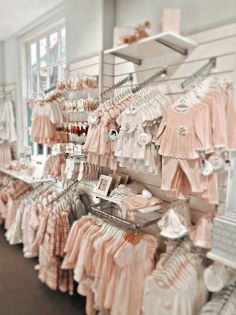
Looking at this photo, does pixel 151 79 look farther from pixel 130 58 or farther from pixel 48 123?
pixel 48 123

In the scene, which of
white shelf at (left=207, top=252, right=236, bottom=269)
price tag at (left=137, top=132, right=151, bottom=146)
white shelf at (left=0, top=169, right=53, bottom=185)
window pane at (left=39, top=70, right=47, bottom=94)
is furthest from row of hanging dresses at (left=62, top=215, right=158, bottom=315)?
window pane at (left=39, top=70, right=47, bottom=94)

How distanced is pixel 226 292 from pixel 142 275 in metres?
0.53

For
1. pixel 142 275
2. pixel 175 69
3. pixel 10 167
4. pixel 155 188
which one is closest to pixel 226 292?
pixel 142 275

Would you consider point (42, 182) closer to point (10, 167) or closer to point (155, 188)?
point (10, 167)

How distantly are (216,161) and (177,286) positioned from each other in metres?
0.75

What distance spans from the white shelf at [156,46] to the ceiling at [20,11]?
4.97 feet

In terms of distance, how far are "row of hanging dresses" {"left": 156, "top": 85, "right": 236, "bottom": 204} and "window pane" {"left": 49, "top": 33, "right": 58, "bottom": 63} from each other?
233cm

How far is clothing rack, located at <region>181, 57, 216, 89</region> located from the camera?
4.79 feet

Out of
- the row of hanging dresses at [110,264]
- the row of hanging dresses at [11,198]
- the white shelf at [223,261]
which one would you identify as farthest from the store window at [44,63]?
the white shelf at [223,261]

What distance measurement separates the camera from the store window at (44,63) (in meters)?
3.15

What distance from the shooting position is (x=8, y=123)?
3.92 meters

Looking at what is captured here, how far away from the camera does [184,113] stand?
1.43 m

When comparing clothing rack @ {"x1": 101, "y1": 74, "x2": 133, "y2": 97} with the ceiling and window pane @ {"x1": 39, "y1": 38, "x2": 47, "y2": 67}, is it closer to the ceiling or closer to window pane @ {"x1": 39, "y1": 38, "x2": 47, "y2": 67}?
the ceiling

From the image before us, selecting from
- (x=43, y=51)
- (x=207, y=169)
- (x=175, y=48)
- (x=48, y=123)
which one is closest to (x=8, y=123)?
(x=43, y=51)
